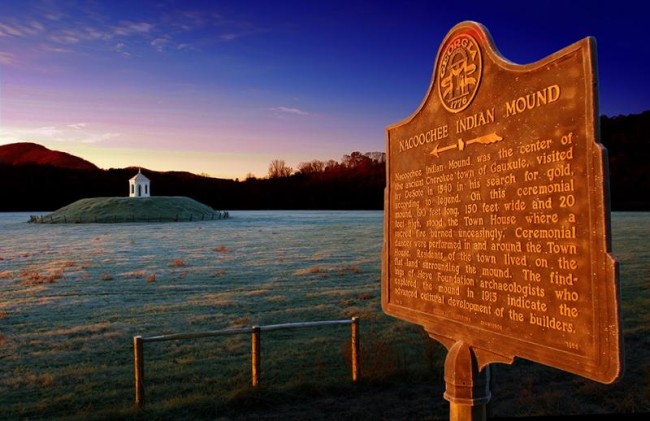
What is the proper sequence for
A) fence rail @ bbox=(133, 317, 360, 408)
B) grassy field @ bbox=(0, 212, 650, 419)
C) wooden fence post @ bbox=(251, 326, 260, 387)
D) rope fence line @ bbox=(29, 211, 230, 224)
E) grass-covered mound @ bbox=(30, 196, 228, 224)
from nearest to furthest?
grassy field @ bbox=(0, 212, 650, 419) → fence rail @ bbox=(133, 317, 360, 408) → wooden fence post @ bbox=(251, 326, 260, 387) → rope fence line @ bbox=(29, 211, 230, 224) → grass-covered mound @ bbox=(30, 196, 228, 224)

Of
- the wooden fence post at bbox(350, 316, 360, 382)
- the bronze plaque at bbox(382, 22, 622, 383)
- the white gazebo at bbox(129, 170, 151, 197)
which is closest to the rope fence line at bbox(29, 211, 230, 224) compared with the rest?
the white gazebo at bbox(129, 170, 151, 197)

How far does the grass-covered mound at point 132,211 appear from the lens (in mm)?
84312

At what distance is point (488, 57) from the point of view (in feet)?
19.5

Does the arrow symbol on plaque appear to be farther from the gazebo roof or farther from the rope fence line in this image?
the gazebo roof

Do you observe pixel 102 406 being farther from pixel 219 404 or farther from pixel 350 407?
pixel 350 407

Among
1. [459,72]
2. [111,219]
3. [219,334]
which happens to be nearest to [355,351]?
[219,334]

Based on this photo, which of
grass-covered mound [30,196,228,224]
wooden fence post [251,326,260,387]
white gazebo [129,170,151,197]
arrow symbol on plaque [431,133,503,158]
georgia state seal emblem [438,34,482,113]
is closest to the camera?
arrow symbol on plaque [431,133,503,158]

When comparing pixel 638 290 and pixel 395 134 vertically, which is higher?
pixel 395 134

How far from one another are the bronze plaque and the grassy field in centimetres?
213

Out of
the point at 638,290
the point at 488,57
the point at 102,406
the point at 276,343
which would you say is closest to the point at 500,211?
the point at 488,57

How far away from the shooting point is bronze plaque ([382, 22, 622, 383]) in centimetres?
482

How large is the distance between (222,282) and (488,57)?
65.7 ft

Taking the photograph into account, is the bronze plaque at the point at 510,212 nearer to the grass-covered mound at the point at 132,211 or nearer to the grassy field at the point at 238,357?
the grassy field at the point at 238,357

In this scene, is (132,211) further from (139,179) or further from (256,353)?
(256,353)
